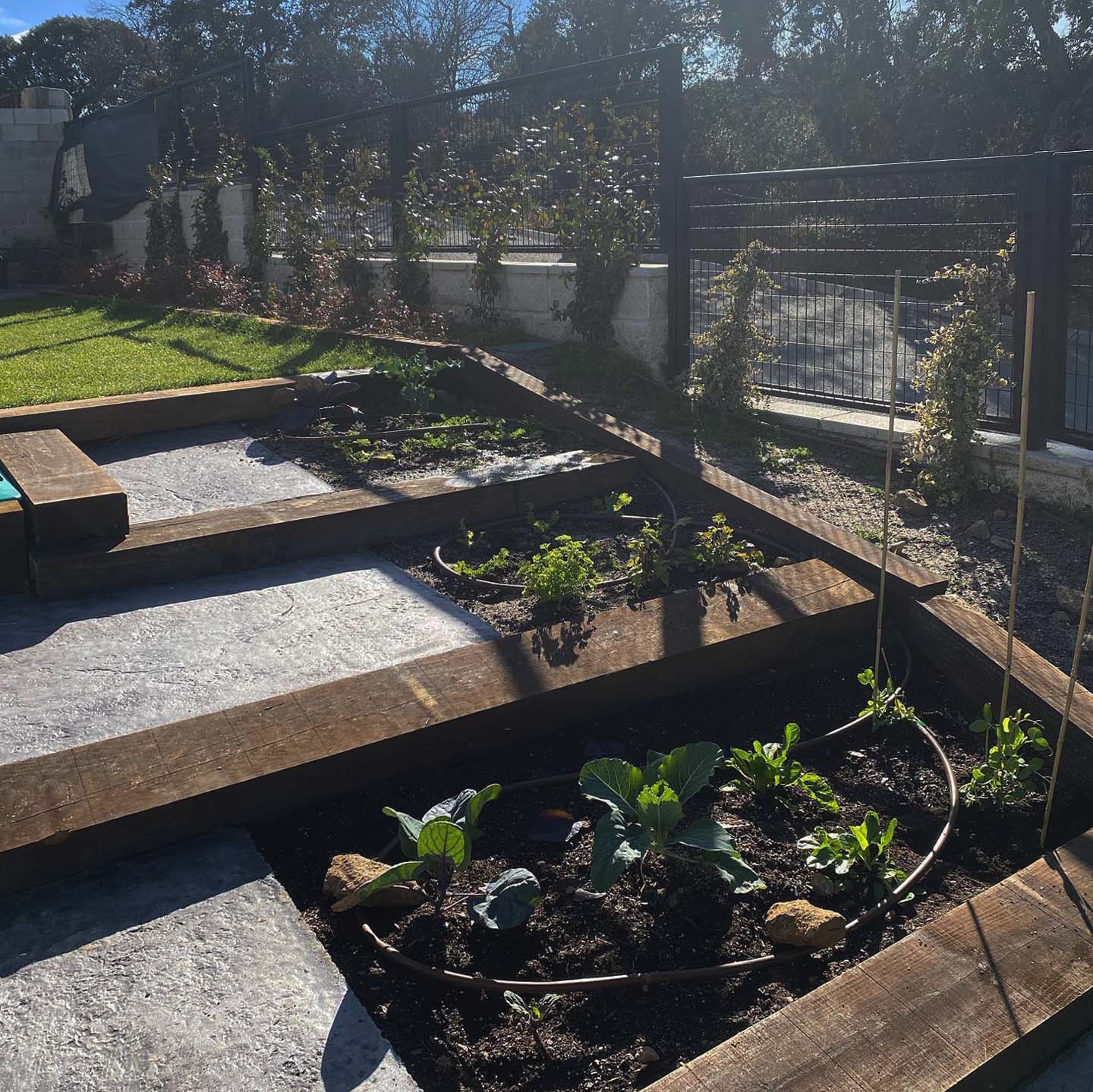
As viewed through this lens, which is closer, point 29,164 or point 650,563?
point 650,563

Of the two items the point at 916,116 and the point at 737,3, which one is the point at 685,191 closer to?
the point at 916,116

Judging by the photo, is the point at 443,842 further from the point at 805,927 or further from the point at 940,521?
the point at 940,521

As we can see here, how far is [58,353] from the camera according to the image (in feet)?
27.2

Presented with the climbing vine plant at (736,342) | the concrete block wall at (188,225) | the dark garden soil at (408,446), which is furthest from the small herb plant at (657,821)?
the concrete block wall at (188,225)

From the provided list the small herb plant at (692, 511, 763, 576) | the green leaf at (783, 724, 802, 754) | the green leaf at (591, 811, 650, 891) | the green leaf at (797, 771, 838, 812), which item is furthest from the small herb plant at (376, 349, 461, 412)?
the green leaf at (591, 811, 650, 891)

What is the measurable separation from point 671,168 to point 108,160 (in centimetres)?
1085

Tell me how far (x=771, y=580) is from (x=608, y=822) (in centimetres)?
162

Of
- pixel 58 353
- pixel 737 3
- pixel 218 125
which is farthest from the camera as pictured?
pixel 737 3

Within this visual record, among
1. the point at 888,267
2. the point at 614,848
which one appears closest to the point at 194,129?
the point at 888,267

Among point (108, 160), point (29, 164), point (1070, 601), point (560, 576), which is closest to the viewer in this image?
point (560, 576)

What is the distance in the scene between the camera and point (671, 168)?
7.43 m

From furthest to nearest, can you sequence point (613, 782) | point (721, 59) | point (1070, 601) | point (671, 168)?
point (721, 59) → point (671, 168) → point (1070, 601) → point (613, 782)

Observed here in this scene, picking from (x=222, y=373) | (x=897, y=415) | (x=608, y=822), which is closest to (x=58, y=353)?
(x=222, y=373)

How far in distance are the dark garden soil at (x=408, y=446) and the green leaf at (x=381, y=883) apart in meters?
3.06
